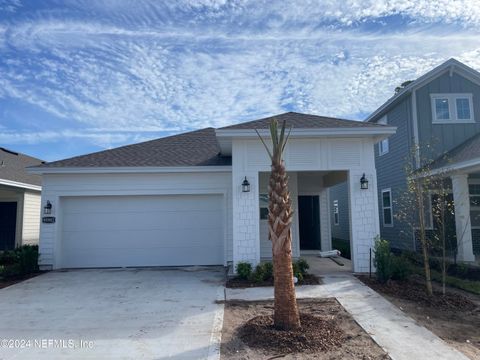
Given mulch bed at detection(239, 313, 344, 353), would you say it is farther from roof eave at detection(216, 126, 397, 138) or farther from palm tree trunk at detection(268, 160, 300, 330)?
roof eave at detection(216, 126, 397, 138)

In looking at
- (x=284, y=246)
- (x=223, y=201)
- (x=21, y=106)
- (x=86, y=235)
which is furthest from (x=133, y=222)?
(x=21, y=106)

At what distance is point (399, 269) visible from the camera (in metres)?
7.83

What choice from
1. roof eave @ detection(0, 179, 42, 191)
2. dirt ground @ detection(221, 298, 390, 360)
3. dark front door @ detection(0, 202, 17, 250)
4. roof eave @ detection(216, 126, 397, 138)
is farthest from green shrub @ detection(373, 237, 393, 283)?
dark front door @ detection(0, 202, 17, 250)

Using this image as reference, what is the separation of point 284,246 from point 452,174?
7.52m

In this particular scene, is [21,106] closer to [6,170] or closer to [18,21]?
[6,170]

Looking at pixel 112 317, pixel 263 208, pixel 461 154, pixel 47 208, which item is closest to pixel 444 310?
pixel 112 317

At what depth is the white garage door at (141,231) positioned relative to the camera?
34.6ft

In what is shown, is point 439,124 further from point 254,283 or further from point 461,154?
point 254,283

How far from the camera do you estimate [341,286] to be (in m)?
7.49

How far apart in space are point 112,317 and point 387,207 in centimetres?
1179

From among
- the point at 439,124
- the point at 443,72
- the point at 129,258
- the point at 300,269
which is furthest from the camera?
the point at 443,72

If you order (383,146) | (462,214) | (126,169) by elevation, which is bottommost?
(462,214)

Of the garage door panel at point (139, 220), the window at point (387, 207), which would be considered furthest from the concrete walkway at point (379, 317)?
the window at point (387, 207)

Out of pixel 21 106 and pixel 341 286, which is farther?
pixel 21 106
